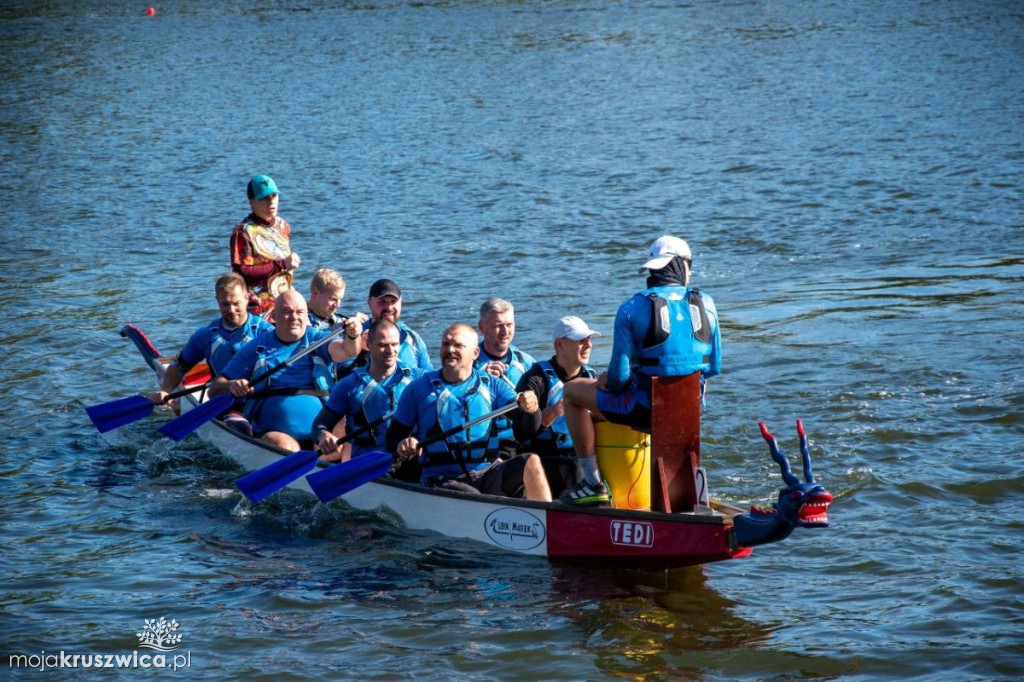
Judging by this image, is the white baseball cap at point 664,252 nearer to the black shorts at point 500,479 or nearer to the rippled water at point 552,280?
the black shorts at point 500,479

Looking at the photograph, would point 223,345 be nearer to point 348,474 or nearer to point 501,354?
point 348,474

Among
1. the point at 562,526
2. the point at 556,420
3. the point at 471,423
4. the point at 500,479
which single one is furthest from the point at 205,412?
the point at 562,526

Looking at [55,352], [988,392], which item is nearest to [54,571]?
[55,352]

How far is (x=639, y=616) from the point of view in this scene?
326 inches

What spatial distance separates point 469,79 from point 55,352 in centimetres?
1902

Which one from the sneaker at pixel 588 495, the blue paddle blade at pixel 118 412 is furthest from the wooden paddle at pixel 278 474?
the blue paddle blade at pixel 118 412

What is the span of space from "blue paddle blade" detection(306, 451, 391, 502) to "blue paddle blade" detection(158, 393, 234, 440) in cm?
179

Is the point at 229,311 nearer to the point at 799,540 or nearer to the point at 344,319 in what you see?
the point at 344,319

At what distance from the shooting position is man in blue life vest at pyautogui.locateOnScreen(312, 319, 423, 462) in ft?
31.6

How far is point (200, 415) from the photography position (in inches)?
429

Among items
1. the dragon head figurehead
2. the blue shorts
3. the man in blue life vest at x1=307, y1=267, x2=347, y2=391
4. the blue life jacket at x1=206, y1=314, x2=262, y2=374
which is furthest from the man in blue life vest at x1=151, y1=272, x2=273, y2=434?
the dragon head figurehead

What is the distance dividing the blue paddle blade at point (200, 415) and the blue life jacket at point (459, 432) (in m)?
2.35

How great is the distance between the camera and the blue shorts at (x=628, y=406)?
820cm

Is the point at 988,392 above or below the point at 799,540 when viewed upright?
above
